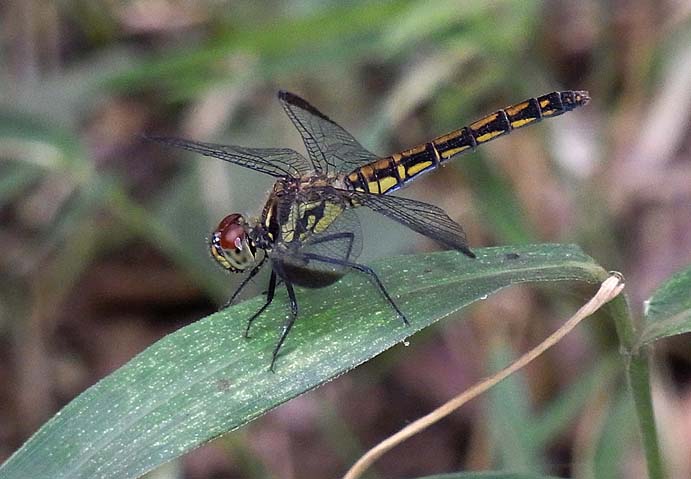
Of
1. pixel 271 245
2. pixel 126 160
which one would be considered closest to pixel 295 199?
pixel 271 245

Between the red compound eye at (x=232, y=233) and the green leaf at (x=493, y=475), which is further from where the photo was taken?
the red compound eye at (x=232, y=233)

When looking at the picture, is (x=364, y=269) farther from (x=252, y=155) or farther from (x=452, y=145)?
(x=452, y=145)

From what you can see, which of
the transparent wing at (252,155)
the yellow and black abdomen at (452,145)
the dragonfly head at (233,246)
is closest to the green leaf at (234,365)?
the dragonfly head at (233,246)

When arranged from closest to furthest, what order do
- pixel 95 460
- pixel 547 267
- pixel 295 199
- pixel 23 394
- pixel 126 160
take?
pixel 95 460, pixel 547 267, pixel 295 199, pixel 23 394, pixel 126 160

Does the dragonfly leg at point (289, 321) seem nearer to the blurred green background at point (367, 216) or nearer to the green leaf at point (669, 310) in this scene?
the green leaf at point (669, 310)

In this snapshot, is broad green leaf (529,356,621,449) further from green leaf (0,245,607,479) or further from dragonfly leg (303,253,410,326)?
green leaf (0,245,607,479)

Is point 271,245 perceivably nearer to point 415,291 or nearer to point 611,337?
point 415,291
